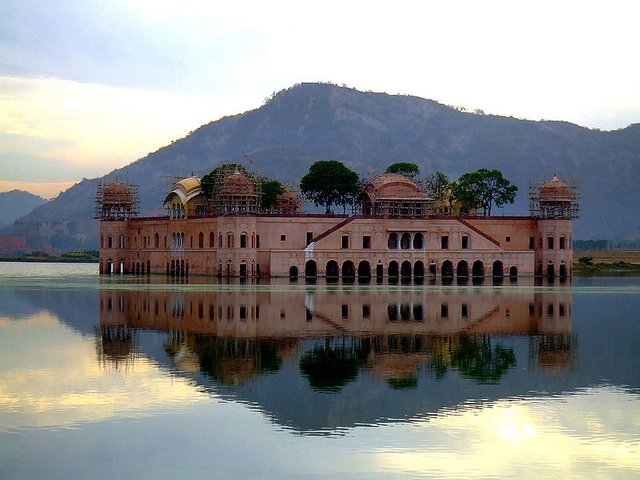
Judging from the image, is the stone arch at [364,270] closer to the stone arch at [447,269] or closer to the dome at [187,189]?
the stone arch at [447,269]

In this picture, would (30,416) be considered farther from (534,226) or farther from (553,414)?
(534,226)

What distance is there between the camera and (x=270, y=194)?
96188mm

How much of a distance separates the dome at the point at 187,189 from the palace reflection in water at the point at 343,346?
4185 centimetres

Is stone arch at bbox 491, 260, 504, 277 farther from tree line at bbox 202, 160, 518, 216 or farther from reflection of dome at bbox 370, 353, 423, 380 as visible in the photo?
reflection of dome at bbox 370, 353, 423, 380

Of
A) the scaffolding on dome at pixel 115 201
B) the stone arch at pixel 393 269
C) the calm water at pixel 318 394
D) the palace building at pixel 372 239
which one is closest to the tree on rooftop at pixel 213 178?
the palace building at pixel 372 239

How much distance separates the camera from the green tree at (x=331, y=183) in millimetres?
95312

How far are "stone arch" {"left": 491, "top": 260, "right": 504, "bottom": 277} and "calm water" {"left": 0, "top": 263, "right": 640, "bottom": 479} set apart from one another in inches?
1644

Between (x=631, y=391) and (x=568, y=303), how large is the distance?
2675 centimetres

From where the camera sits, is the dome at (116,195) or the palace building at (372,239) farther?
the dome at (116,195)

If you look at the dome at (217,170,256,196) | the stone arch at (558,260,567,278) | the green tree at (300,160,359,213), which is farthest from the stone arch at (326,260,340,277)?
the stone arch at (558,260,567,278)

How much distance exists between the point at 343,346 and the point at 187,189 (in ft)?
212

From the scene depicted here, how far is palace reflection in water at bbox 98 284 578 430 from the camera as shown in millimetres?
21109

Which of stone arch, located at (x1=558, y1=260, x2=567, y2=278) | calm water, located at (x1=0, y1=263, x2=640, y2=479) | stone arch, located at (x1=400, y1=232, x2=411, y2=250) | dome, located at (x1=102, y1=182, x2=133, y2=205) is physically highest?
dome, located at (x1=102, y1=182, x2=133, y2=205)

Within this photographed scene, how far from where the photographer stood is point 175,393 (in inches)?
829
